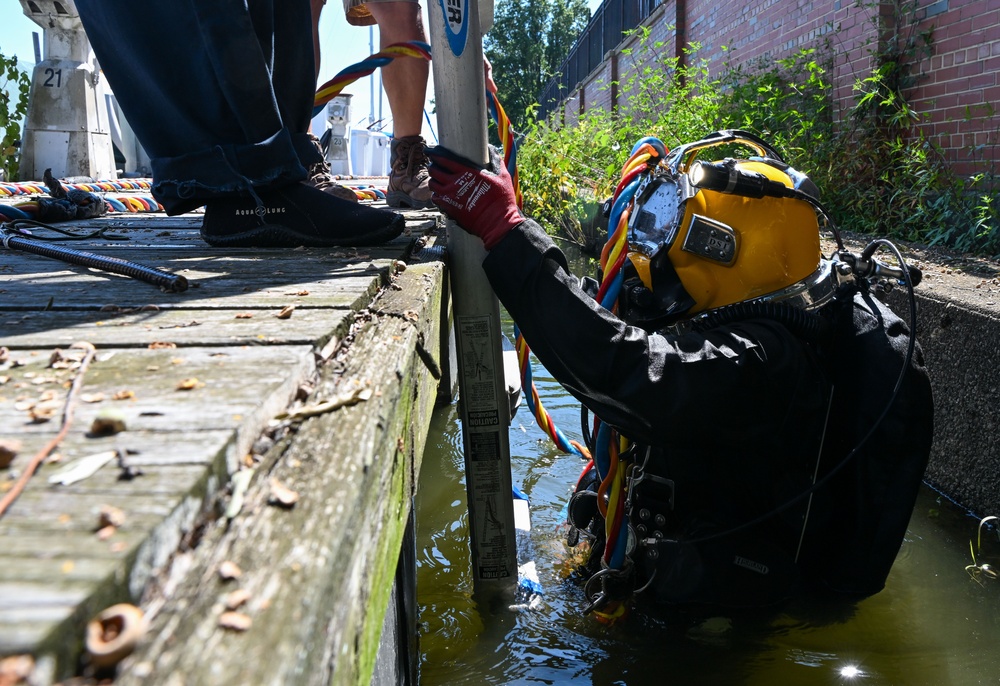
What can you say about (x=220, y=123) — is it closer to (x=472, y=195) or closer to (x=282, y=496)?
(x=472, y=195)

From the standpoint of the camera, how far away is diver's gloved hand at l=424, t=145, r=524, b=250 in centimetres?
203

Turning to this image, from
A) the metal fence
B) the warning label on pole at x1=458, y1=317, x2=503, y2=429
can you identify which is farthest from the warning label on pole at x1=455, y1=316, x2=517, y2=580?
the metal fence

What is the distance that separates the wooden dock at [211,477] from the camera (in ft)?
1.73

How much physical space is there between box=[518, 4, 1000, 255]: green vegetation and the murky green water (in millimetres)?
2107

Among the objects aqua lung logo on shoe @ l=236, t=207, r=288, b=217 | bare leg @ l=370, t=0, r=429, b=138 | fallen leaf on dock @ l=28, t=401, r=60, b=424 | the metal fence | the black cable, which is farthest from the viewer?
the metal fence

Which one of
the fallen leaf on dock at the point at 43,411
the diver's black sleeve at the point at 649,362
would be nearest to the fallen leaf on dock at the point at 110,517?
the fallen leaf on dock at the point at 43,411

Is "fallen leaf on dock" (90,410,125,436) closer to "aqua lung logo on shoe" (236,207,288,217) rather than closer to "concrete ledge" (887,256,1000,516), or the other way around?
"aqua lung logo on shoe" (236,207,288,217)

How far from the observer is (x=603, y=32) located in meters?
21.8

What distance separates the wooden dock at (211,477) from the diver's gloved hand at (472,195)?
52 cm

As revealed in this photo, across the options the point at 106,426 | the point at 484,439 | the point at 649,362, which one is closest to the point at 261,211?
the point at 484,439

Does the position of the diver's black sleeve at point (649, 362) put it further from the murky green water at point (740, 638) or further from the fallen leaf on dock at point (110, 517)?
the fallen leaf on dock at point (110, 517)

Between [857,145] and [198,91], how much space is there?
5.06 meters

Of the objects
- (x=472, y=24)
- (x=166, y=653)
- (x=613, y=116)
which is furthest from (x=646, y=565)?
(x=613, y=116)

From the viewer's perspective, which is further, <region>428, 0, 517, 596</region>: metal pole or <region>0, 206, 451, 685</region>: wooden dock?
<region>428, 0, 517, 596</region>: metal pole
